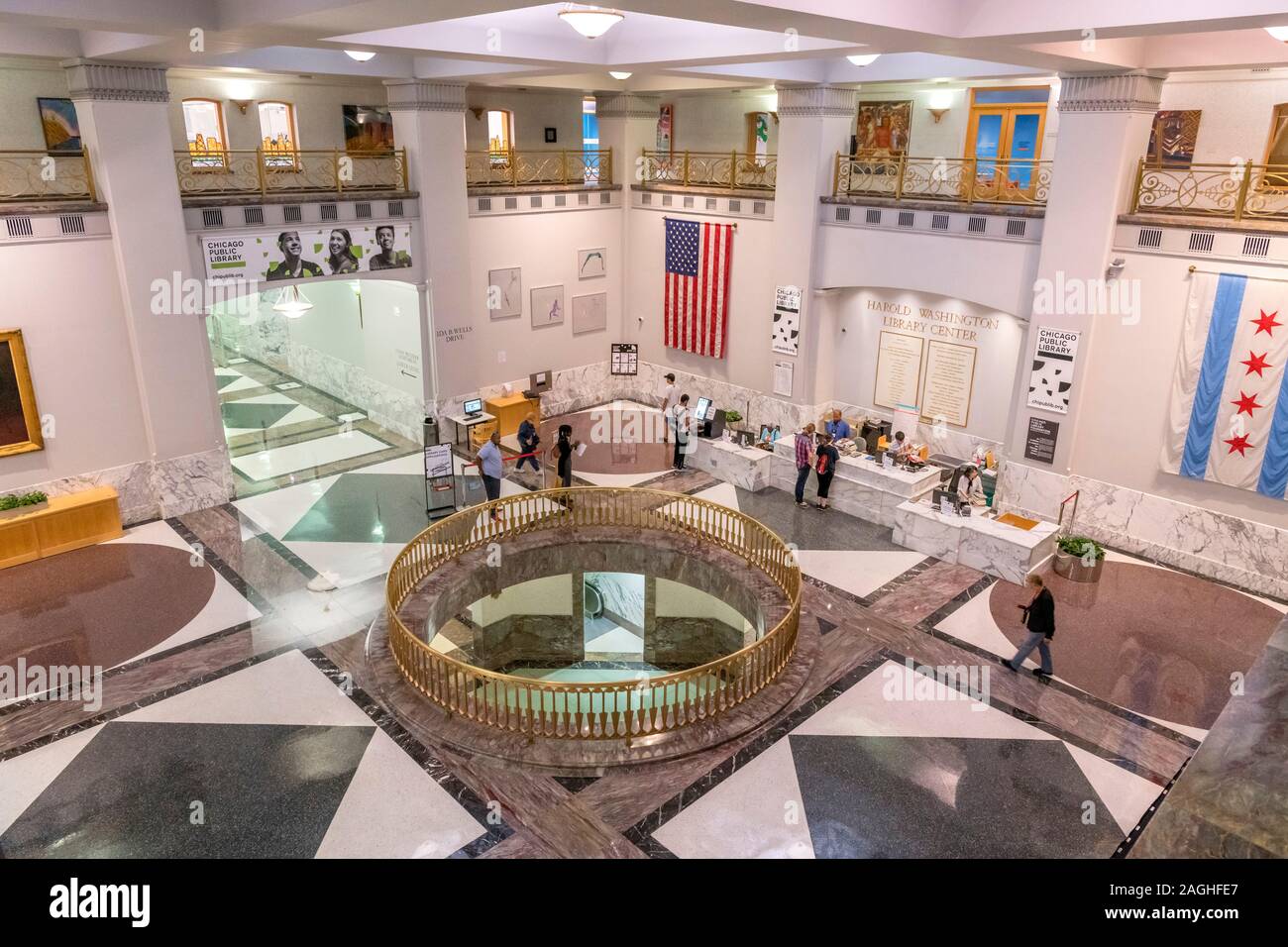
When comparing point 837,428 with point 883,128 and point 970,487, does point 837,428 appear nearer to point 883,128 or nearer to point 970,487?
point 970,487

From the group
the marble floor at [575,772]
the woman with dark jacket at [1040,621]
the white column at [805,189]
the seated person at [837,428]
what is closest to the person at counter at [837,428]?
the seated person at [837,428]

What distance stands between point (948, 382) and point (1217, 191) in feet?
A: 16.5

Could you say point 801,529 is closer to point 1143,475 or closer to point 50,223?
point 1143,475

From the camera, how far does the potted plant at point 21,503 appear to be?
12.0 meters

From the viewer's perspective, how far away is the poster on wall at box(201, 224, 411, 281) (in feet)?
44.1

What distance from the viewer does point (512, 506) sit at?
40.8 feet

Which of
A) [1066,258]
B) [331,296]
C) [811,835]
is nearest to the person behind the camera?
[811,835]

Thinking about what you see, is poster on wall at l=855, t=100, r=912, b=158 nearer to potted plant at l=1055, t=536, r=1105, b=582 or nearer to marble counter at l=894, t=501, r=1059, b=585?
marble counter at l=894, t=501, r=1059, b=585

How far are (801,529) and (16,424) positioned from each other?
11.5 metres

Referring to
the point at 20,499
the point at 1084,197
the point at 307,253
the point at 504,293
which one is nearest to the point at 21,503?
the point at 20,499

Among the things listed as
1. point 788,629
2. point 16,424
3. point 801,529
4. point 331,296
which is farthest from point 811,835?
point 331,296

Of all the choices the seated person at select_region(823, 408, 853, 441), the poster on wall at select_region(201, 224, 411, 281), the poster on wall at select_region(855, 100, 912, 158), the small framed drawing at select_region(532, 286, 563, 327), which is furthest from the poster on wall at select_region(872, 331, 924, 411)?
the poster on wall at select_region(201, 224, 411, 281)

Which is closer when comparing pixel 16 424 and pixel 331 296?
pixel 16 424

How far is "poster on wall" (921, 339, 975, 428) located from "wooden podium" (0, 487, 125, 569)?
13.8m
